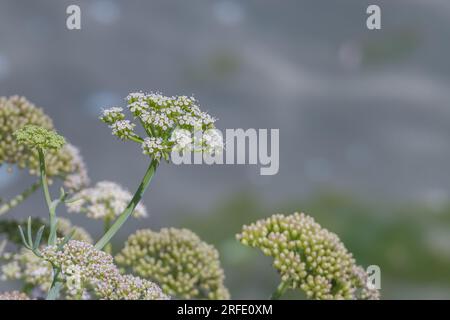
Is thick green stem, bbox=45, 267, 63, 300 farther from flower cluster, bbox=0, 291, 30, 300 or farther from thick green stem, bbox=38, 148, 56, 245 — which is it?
flower cluster, bbox=0, 291, 30, 300

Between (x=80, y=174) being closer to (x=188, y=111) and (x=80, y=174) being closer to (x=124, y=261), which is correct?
(x=124, y=261)

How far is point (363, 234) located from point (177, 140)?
7.19 metres

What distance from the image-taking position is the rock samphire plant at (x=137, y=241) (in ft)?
7.71

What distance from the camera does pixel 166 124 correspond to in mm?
2410

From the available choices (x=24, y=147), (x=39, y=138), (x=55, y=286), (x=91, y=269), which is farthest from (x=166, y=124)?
(x=24, y=147)

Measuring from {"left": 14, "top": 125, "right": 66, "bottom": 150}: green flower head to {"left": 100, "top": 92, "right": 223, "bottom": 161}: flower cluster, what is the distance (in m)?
0.17

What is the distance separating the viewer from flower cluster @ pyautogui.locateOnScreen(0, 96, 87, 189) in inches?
140

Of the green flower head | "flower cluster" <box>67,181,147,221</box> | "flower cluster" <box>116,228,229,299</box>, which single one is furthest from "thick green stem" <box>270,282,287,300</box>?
the green flower head

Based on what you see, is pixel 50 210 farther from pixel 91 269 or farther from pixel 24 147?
pixel 24 147

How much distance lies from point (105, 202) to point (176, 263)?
44 centimetres
